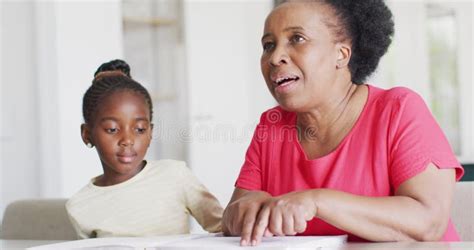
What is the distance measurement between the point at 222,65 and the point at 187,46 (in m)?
0.29

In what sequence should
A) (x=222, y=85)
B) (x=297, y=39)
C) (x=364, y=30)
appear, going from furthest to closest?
(x=222, y=85) → (x=364, y=30) → (x=297, y=39)

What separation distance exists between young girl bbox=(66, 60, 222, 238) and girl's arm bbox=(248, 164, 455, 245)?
0.42 metres

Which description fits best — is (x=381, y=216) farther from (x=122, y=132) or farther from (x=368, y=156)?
(x=122, y=132)

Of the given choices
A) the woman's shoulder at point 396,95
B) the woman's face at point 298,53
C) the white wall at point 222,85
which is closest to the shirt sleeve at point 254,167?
the woman's face at point 298,53

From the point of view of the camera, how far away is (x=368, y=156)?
1.30 metres

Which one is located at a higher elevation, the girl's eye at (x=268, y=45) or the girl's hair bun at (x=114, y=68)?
the girl's eye at (x=268, y=45)

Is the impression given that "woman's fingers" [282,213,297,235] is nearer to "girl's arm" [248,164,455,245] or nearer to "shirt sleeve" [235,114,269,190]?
"girl's arm" [248,164,455,245]

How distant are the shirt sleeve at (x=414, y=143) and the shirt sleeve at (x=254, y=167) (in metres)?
0.28

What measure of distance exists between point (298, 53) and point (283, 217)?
0.39 meters

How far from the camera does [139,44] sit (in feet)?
15.0

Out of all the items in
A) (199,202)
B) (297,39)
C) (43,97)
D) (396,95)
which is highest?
(297,39)

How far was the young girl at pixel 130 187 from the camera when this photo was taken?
1.47m

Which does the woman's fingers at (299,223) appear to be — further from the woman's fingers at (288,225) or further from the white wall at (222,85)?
the white wall at (222,85)

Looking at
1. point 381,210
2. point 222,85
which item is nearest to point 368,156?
point 381,210
